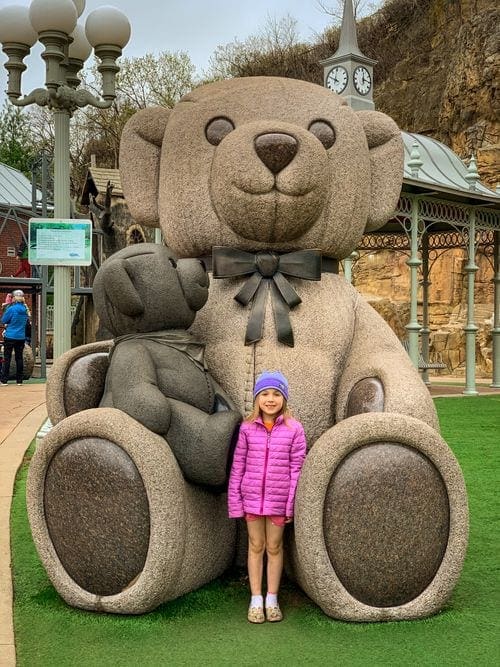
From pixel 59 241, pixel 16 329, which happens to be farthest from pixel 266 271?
pixel 16 329

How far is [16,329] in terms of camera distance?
505 inches

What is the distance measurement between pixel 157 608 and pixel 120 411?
2.54ft

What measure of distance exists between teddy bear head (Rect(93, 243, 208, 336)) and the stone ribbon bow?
0.72 ft

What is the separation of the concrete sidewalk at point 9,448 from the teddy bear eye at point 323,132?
7.42 ft

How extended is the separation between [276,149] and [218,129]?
1.23ft

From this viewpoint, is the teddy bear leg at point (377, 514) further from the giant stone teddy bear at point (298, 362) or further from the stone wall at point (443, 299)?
the stone wall at point (443, 299)

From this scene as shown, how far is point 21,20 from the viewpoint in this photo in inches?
297

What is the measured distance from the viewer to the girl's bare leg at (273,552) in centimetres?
309

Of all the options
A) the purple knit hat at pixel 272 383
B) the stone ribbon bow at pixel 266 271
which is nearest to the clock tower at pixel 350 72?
the stone ribbon bow at pixel 266 271

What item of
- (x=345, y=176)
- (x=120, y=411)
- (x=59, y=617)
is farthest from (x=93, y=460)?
(x=345, y=176)

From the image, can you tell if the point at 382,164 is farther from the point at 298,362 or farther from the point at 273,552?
the point at 273,552

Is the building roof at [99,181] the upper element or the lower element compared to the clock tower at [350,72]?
lower

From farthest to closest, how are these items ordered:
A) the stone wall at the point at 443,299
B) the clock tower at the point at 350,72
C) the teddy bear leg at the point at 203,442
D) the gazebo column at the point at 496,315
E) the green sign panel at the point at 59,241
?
1. the stone wall at the point at 443,299
2. the gazebo column at the point at 496,315
3. the clock tower at the point at 350,72
4. the green sign panel at the point at 59,241
5. the teddy bear leg at the point at 203,442

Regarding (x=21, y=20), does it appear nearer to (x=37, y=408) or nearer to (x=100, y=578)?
(x=37, y=408)
